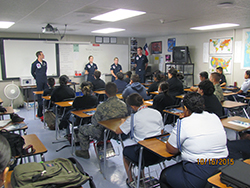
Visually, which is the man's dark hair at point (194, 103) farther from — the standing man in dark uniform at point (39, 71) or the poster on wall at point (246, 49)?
the poster on wall at point (246, 49)

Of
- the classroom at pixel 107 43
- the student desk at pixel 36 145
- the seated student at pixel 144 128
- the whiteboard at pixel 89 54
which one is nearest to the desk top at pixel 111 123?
the seated student at pixel 144 128

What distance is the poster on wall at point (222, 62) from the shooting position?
25.3 ft

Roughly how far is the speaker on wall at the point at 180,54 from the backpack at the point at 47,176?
7842 mm

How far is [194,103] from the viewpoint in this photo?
6.89 ft

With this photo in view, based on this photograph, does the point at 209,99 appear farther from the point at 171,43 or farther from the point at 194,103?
the point at 171,43

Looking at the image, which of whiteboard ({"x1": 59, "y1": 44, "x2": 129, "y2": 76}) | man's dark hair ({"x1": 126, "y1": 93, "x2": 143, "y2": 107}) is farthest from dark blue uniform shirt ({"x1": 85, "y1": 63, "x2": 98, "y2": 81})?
man's dark hair ({"x1": 126, "y1": 93, "x2": 143, "y2": 107})

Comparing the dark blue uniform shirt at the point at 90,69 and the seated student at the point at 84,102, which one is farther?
the dark blue uniform shirt at the point at 90,69

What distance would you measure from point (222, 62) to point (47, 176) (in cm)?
782

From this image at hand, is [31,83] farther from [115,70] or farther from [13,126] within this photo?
[13,126]

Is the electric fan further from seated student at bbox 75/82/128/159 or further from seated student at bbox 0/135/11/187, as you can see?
seated student at bbox 0/135/11/187

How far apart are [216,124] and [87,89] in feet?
8.47

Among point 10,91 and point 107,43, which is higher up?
point 107,43

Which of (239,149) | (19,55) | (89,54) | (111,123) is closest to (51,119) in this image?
(111,123)

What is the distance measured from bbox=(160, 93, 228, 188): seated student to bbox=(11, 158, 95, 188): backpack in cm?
88
